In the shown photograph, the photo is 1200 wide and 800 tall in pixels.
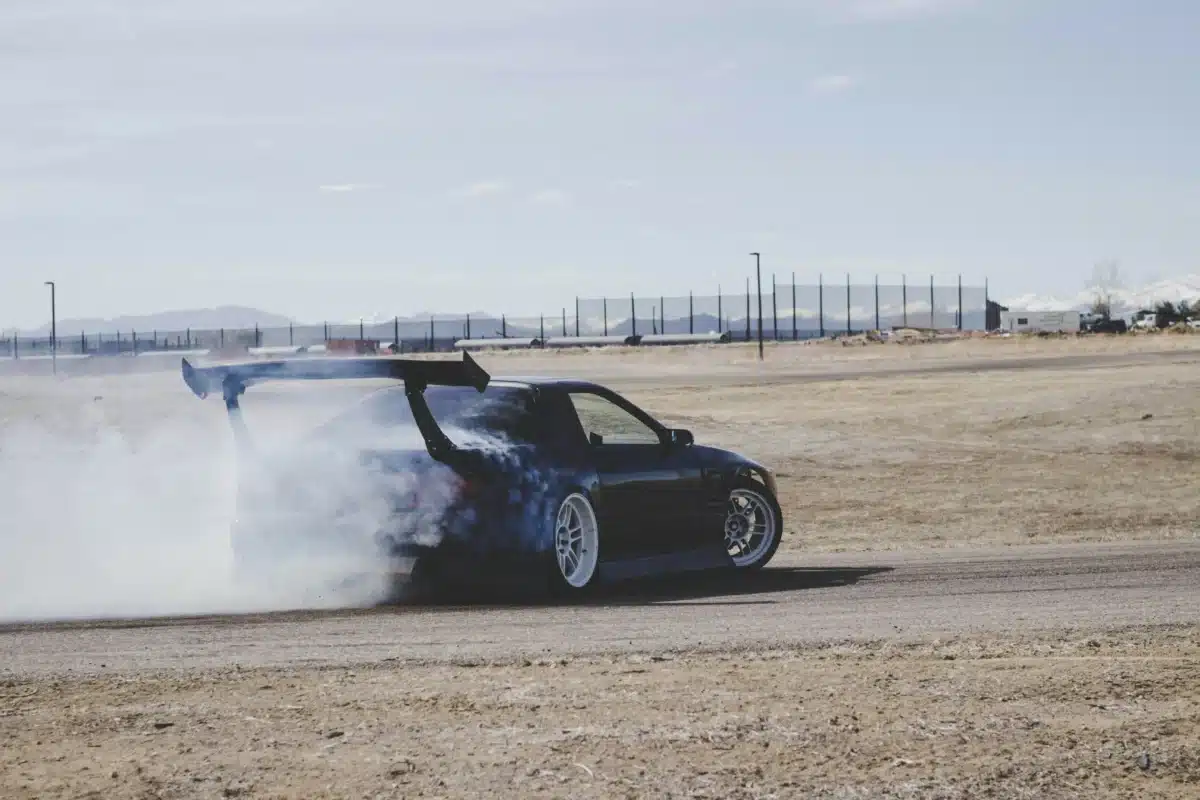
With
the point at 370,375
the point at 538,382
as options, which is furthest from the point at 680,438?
the point at 370,375

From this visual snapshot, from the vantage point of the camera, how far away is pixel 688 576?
Result: 13336 mm

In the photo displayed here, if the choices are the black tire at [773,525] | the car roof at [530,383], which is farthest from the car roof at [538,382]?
the black tire at [773,525]

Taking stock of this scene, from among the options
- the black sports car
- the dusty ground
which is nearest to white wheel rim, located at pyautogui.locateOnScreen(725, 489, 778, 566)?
the dusty ground

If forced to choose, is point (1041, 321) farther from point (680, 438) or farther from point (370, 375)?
point (370, 375)

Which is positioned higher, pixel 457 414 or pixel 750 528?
pixel 457 414

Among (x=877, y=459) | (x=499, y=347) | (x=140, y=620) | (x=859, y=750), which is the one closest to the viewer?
(x=859, y=750)

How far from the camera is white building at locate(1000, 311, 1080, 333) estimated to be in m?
138

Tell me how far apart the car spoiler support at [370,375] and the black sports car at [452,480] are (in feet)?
0.04

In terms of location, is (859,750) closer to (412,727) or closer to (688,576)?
(412,727)

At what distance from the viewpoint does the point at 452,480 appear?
11070mm

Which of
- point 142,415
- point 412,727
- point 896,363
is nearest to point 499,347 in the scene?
point 896,363

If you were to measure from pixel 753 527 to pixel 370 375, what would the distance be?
395cm

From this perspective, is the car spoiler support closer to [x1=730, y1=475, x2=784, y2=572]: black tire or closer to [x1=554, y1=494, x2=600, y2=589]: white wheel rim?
[x1=554, y1=494, x2=600, y2=589]: white wheel rim

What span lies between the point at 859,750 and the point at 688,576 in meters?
7.24
